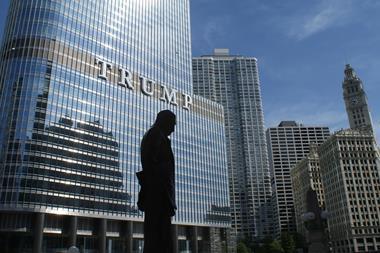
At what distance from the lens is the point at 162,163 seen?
12672 millimetres

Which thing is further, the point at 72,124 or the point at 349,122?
the point at 349,122

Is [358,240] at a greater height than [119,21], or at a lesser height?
lesser

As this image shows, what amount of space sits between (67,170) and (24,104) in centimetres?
1466

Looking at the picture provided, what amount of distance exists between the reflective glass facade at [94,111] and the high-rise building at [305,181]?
63505 mm

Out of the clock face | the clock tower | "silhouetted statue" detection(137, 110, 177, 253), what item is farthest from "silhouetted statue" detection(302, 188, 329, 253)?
the clock face

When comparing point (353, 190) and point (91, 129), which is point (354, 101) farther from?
point (91, 129)

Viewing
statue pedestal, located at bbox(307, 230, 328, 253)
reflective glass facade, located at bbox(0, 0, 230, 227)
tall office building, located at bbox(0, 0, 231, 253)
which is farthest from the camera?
reflective glass facade, located at bbox(0, 0, 230, 227)

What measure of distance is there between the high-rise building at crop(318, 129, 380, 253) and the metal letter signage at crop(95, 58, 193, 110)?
60802 millimetres

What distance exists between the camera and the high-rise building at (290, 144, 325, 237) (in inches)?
6186

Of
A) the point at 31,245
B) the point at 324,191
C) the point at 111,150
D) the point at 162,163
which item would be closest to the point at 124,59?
the point at 111,150

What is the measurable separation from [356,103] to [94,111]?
126 metres

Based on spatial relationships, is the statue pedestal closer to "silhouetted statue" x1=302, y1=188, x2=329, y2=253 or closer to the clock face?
"silhouetted statue" x1=302, y1=188, x2=329, y2=253

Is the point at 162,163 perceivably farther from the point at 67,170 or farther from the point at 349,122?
the point at 349,122

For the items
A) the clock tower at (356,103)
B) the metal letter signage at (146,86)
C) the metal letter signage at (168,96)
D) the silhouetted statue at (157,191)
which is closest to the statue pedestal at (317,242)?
the silhouetted statue at (157,191)
